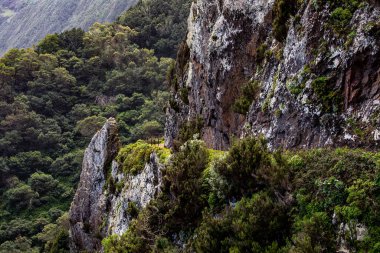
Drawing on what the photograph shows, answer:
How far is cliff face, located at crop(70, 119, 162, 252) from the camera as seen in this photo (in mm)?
15758

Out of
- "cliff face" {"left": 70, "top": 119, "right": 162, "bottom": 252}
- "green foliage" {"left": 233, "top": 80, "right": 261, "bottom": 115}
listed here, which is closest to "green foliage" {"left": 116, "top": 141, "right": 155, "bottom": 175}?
"cliff face" {"left": 70, "top": 119, "right": 162, "bottom": 252}

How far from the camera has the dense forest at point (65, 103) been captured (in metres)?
42.8

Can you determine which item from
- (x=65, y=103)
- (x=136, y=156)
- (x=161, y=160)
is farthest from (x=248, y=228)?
(x=65, y=103)

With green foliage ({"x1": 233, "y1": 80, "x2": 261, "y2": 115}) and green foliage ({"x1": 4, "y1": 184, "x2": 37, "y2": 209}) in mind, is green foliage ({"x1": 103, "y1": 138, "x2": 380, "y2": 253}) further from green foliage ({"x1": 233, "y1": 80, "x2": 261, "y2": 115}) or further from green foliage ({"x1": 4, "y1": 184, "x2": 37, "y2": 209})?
green foliage ({"x1": 4, "y1": 184, "x2": 37, "y2": 209})

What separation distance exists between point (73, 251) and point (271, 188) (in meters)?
20.0

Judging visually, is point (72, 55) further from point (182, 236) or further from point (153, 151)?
point (182, 236)

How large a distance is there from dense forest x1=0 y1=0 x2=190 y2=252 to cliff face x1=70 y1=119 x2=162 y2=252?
45.3 ft

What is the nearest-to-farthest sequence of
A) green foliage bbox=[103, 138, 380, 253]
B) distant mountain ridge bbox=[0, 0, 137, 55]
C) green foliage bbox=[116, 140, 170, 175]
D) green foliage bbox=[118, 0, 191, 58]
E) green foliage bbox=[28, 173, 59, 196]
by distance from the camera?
green foliage bbox=[103, 138, 380, 253] → green foliage bbox=[116, 140, 170, 175] → green foliage bbox=[28, 173, 59, 196] → green foliage bbox=[118, 0, 191, 58] → distant mountain ridge bbox=[0, 0, 137, 55]

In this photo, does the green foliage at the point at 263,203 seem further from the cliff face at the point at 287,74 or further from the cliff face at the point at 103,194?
the cliff face at the point at 103,194

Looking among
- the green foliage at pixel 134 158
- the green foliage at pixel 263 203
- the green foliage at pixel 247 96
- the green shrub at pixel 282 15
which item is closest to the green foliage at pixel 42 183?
the green foliage at pixel 134 158

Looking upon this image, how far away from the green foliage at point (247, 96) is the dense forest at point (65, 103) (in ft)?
87.7

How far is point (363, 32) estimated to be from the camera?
10312mm

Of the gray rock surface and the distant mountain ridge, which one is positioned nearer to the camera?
the gray rock surface

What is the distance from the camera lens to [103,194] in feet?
70.0
